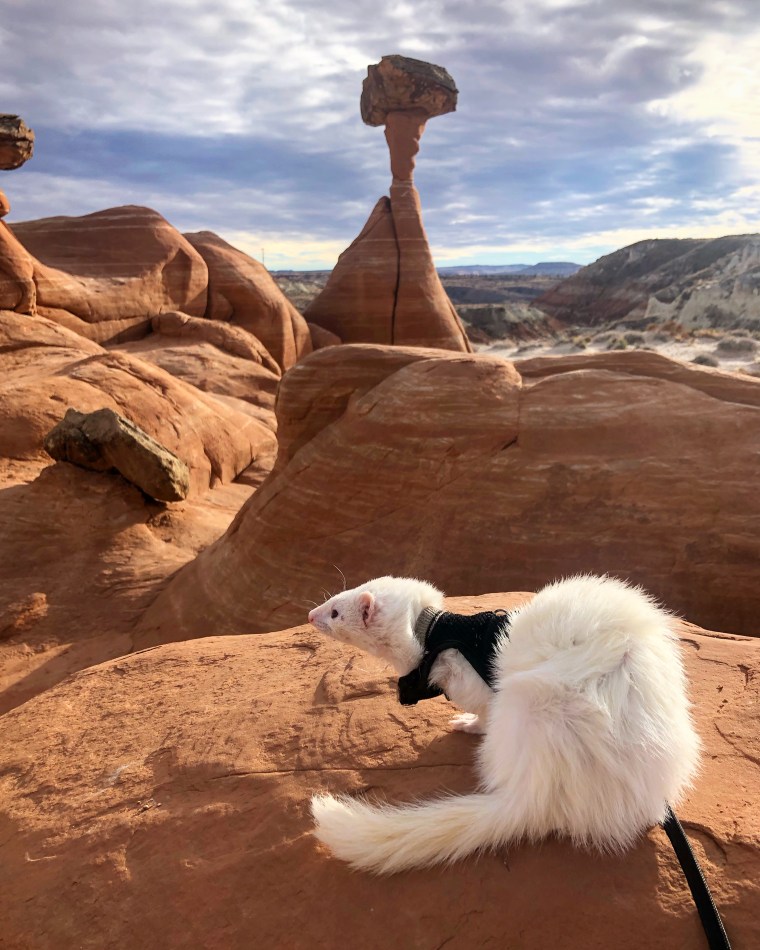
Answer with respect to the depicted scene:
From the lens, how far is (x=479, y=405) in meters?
7.25

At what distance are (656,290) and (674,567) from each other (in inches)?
2656

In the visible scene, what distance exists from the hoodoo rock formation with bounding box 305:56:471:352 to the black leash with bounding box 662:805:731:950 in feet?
82.3

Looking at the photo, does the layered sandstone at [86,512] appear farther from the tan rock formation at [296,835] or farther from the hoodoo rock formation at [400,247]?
the hoodoo rock formation at [400,247]

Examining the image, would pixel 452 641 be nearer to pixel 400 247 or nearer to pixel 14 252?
pixel 14 252

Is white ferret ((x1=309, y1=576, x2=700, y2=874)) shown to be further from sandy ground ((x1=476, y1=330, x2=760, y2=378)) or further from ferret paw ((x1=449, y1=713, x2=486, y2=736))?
sandy ground ((x1=476, y1=330, x2=760, y2=378))

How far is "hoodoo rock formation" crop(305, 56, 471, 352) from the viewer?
26.4 m

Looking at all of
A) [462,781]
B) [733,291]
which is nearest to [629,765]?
[462,781]

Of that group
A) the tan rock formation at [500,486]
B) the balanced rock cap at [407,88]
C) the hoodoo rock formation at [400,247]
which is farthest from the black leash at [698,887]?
the balanced rock cap at [407,88]

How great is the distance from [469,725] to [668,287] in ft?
221

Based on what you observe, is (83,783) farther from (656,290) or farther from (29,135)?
(656,290)

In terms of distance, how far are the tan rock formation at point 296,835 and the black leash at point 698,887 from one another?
7 centimetres

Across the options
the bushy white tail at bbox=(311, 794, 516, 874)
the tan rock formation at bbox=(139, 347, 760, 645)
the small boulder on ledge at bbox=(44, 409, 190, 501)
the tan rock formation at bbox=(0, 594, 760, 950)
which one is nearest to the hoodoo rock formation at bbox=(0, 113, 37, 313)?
the small boulder on ledge at bbox=(44, 409, 190, 501)

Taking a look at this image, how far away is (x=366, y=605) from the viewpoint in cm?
297

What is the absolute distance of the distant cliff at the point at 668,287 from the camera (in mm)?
45281
